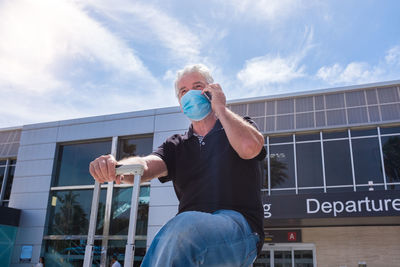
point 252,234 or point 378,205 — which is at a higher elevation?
point 378,205

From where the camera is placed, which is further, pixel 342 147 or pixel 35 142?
pixel 35 142

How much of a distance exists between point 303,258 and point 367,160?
15.5 ft

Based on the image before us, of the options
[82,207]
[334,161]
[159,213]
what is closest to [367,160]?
[334,161]

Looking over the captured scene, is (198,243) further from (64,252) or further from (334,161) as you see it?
(64,252)

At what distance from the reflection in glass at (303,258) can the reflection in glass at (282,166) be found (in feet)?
8.87

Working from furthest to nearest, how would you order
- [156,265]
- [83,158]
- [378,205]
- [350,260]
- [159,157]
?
1. [83,158]
2. [350,260]
3. [378,205]
4. [159,157]
5. [156,265]

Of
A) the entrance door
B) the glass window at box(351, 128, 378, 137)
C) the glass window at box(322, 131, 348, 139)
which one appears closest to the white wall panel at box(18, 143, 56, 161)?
the entrance door

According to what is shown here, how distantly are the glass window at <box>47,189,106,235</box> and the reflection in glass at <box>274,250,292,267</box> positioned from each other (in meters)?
7.33

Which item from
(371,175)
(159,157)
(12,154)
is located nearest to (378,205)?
(371,175)

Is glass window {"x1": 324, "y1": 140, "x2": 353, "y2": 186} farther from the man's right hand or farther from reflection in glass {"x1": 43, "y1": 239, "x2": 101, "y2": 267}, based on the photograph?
the man's right hand

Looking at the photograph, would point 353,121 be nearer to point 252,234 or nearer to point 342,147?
point 342,147

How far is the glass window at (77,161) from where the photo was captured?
17047 millimetres

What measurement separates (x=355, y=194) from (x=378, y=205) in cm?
75

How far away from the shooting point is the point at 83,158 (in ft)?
57.4
